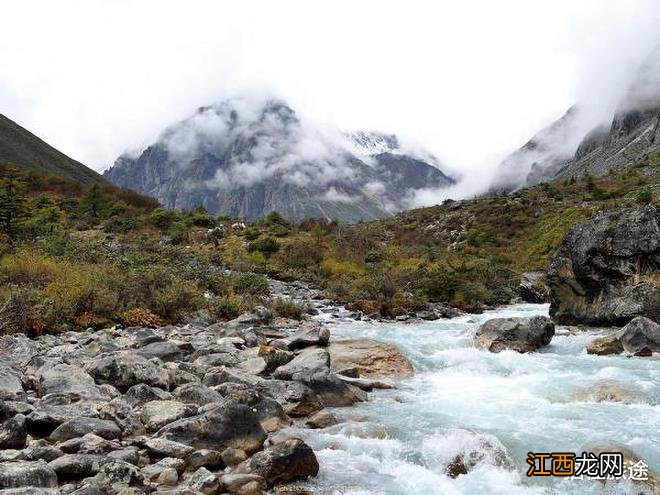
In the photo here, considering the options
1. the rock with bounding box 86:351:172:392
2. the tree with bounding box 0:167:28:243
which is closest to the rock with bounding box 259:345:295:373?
the rock with bounding box 86:351:172:392

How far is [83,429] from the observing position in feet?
24.5

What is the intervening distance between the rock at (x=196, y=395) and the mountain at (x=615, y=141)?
6307 cm

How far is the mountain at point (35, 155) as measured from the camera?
78.6 metres

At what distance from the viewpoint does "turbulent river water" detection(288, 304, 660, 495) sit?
279 inches

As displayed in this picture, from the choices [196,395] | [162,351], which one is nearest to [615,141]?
[162,351]

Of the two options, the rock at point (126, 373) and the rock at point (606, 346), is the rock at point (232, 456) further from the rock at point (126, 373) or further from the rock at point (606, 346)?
the rock at point (606, 346)

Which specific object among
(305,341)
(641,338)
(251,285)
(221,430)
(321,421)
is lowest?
(321,421)

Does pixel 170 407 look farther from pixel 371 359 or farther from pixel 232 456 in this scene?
pixel 371 359

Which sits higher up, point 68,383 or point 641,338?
point 641,338

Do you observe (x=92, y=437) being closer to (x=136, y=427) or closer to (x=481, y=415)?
Result: (x=136, y=427)

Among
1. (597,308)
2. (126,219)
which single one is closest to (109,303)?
(597,308)

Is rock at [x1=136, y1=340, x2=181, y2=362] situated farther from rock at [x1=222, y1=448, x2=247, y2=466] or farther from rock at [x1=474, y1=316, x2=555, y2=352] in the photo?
rock at [x1=474, y1=316, x2=555, y2=352]

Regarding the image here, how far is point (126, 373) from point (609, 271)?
1564 cm

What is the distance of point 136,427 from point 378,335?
10688 millimetres
